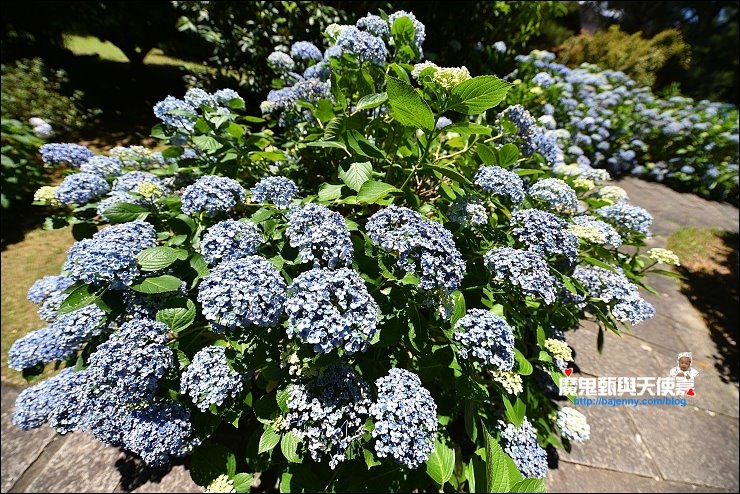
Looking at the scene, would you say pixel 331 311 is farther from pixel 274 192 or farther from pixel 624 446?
pixel 624 446

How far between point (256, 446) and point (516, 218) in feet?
5.39

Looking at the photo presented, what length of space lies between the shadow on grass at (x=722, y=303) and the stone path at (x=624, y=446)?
11 cm

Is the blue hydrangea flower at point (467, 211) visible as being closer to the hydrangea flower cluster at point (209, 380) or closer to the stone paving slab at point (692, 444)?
the hydrangea flower cluster at point (209, 380)

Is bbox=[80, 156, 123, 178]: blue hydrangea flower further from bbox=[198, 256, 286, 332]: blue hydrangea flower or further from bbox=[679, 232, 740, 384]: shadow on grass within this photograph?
bbox=[679, 232, 740, 384]: shadow on grass

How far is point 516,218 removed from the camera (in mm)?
1608

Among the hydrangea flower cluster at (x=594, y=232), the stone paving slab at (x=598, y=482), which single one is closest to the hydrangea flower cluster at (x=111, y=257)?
the hydrangea flower cluster at (x=594, y=232)

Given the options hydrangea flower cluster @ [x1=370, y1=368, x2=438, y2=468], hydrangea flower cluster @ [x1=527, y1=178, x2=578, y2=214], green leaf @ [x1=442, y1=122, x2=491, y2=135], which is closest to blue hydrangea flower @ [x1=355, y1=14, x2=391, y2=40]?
green leaf @ [x1=442, y1=122, x2=491, y2=135]

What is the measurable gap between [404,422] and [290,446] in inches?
18.6

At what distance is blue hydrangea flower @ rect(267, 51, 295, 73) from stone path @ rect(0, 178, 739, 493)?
2.71 meters

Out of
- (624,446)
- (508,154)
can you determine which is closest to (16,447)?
(508,154)

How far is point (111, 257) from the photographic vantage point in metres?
1.27

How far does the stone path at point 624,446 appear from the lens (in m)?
1.96

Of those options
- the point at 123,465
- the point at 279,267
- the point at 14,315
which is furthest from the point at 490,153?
the point at 14,315

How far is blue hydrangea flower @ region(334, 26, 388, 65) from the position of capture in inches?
71.0
